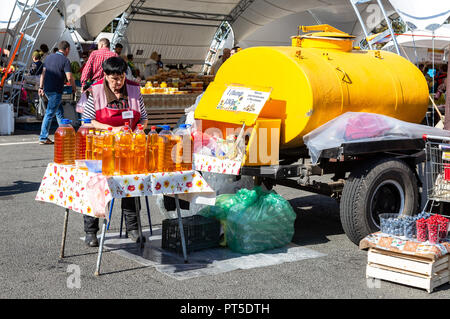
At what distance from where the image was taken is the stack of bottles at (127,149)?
4.99m

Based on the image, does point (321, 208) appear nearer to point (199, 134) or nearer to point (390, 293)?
point (199, 134)

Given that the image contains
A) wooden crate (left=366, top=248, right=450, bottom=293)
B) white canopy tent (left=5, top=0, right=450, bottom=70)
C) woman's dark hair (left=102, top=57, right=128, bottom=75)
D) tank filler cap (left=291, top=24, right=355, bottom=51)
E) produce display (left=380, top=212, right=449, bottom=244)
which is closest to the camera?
wooden crate (left=366, top=248, right=450, bottom=293)

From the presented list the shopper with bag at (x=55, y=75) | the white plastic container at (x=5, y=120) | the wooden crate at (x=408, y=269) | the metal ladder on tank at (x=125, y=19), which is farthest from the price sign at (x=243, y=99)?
the metal ladder on tank at (x=125, y=19)

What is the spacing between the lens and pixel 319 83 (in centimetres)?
613

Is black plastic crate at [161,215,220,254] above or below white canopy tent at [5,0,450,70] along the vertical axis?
below

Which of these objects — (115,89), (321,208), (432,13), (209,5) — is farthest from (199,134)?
(209,5)

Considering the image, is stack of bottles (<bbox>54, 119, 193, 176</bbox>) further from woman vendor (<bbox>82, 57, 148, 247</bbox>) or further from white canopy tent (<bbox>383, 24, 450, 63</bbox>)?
white canopy tent (<bbox>383, 24, 450, 63</bbox>)

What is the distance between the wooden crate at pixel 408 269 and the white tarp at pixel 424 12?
10.3 metres

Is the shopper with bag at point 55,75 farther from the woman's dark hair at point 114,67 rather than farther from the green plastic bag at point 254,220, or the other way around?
the green plastic bag at point 254,220

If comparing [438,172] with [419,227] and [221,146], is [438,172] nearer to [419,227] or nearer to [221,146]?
[419,227]

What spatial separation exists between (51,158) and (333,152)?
7.09 m

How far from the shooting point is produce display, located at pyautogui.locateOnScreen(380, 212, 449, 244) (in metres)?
5.09

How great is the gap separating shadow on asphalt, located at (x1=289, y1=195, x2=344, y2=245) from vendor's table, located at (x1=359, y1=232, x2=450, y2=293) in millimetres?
1269

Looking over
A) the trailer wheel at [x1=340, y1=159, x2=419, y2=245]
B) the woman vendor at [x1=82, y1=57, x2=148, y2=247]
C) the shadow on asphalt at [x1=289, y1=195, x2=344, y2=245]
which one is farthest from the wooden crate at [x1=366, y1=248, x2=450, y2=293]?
the woman vendor at [x1=82, y1=57, x2=148, y2=247]
